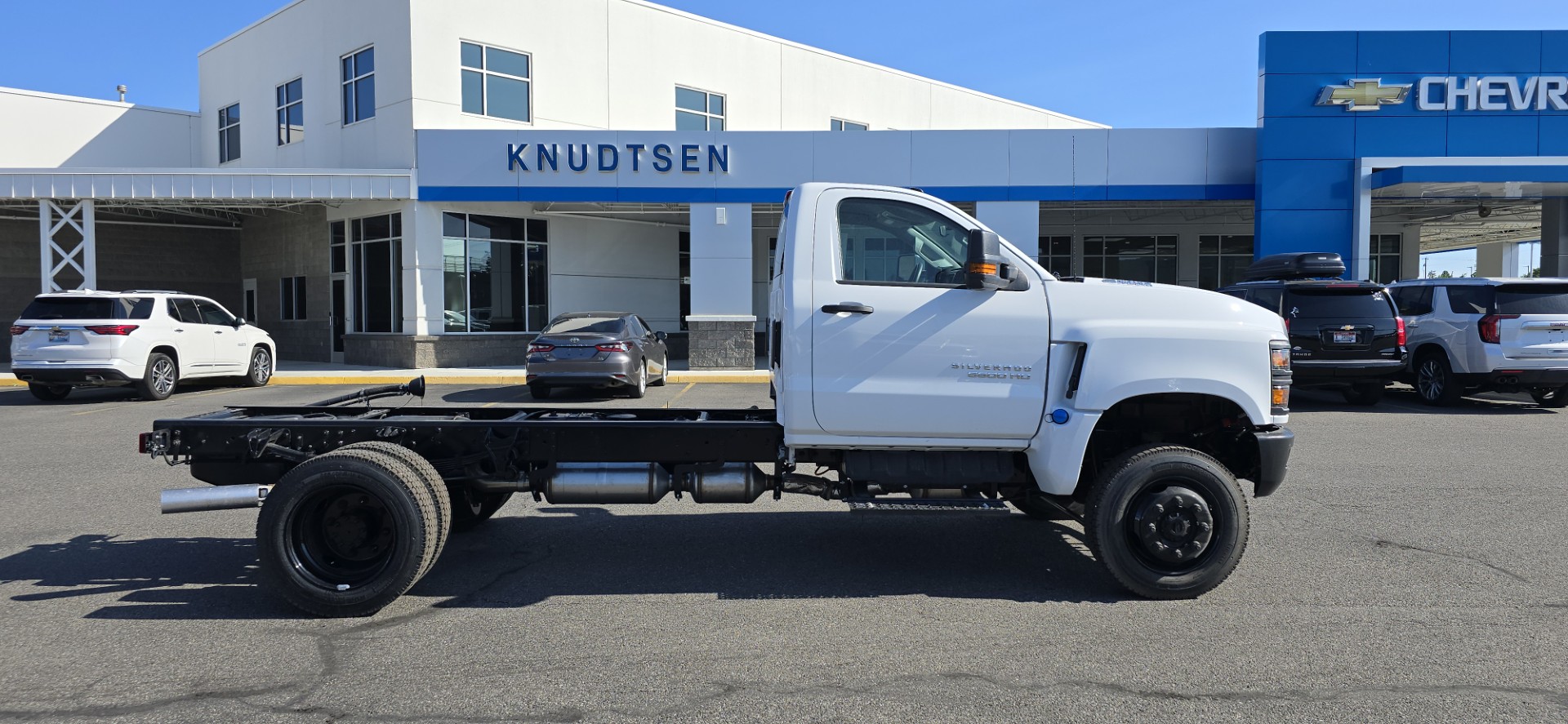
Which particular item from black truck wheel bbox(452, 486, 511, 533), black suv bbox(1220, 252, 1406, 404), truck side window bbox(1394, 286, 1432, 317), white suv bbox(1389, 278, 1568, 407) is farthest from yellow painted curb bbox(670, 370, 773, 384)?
black truck wheel bbox(452, 486, 511, 533)

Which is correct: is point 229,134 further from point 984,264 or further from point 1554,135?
point 1554,135

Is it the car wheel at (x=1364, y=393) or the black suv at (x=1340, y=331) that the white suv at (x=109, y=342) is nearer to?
the black suv at (x=1340, y=331)

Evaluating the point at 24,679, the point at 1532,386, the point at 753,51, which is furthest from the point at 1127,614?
the point at 753,51

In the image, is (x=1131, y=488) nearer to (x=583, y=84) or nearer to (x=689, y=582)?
(x=689, y=582)

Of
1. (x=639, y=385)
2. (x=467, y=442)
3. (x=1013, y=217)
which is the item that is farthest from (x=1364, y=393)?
(x=467, y=442)

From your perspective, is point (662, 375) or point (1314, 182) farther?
point (1314, 182)

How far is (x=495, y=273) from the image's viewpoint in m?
23.1

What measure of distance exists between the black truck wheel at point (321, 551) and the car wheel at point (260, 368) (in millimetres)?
14719

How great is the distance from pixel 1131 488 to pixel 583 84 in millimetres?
21792

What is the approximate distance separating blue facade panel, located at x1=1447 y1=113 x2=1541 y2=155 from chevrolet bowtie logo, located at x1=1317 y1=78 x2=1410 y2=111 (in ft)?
4.21

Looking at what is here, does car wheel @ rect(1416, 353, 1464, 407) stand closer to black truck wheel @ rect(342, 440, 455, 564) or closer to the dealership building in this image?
the dealership building

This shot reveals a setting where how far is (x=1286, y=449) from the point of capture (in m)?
5.16

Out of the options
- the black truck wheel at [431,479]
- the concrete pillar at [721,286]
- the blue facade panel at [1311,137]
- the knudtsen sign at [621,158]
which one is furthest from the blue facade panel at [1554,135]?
the black truck wheel at [431,479]

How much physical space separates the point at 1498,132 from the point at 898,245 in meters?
21.0
